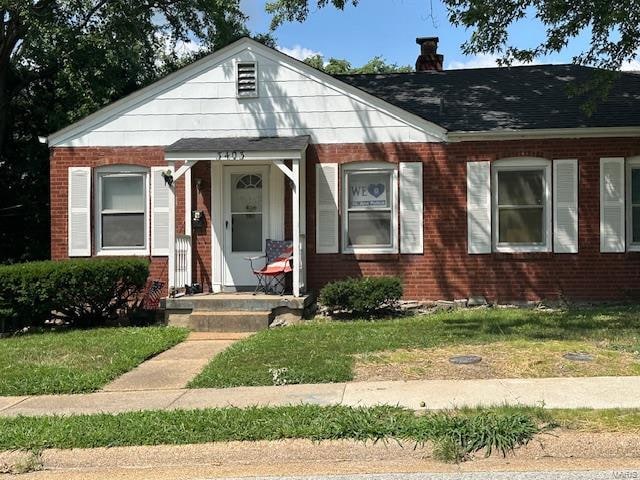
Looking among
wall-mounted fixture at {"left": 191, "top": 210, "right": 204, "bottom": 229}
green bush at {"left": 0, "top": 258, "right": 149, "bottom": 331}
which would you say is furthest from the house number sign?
green bush at {"left": 0, "top": 258, "right": 149, "bottom": 331}

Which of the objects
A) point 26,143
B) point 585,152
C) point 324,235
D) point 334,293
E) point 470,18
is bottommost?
point 334,293

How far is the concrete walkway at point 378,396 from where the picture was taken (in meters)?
6.16

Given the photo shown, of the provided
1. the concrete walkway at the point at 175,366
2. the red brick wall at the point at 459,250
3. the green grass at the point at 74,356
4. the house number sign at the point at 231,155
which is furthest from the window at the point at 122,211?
the concrete walkway at the point at 175,366

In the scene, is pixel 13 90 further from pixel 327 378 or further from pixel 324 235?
pixel 327 378

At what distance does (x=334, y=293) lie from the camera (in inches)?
441

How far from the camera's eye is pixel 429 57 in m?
17.0

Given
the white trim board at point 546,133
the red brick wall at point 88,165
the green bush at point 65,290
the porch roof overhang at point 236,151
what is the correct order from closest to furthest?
the green bush at point 65,290
the porch roof overhang at point 236,151
the white trim board at point 546,133
the red brick wall at point 88,165

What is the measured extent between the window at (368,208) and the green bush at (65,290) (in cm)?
404

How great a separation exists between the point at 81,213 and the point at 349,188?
527 centimetres

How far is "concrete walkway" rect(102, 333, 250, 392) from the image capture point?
7.44m

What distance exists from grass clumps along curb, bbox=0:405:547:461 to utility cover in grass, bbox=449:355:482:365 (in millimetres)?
2020

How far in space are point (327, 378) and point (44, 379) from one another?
3.29m

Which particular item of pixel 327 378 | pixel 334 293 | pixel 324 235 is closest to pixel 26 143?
pixel 324 235

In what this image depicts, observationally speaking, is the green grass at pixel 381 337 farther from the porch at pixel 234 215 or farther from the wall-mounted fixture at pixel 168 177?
the wall-mounted fixture at pixel 168 177
